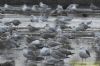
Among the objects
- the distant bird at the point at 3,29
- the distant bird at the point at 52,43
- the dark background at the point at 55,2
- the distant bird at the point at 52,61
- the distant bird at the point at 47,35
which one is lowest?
the distant bird at the point at 52,61

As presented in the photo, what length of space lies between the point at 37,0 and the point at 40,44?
31.9ft

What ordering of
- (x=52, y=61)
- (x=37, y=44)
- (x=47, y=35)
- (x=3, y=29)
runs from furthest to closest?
(x=3, y=29), (x=47, y=35), (x=37, y=44), (x=52, y=61)

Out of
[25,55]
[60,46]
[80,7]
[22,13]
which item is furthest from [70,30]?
[80,7]

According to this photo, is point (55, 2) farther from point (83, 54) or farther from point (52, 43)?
point (83, 54)

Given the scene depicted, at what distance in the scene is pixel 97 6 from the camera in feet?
66.6

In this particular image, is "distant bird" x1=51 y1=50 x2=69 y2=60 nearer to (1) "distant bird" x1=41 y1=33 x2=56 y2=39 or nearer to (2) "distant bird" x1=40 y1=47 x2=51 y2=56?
(2) "distant bird" x1=40 y1=47 x2=51 y2=56

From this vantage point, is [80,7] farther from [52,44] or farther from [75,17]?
[52,44]

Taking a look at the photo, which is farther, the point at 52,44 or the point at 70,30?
the point at 70,30

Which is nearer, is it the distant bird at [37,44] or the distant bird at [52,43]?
the distant bird at [37,44]

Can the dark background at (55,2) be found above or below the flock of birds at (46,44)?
above

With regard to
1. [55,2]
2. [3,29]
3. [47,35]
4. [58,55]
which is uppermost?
[55,2]

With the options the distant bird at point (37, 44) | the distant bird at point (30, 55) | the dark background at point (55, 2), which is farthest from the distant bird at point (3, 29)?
the dark background at point (55, 2)

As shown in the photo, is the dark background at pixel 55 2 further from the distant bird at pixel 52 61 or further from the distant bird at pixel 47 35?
the distant bird at pixel 52 61

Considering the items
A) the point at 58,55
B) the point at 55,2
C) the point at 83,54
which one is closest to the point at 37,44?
the point at 58,55
